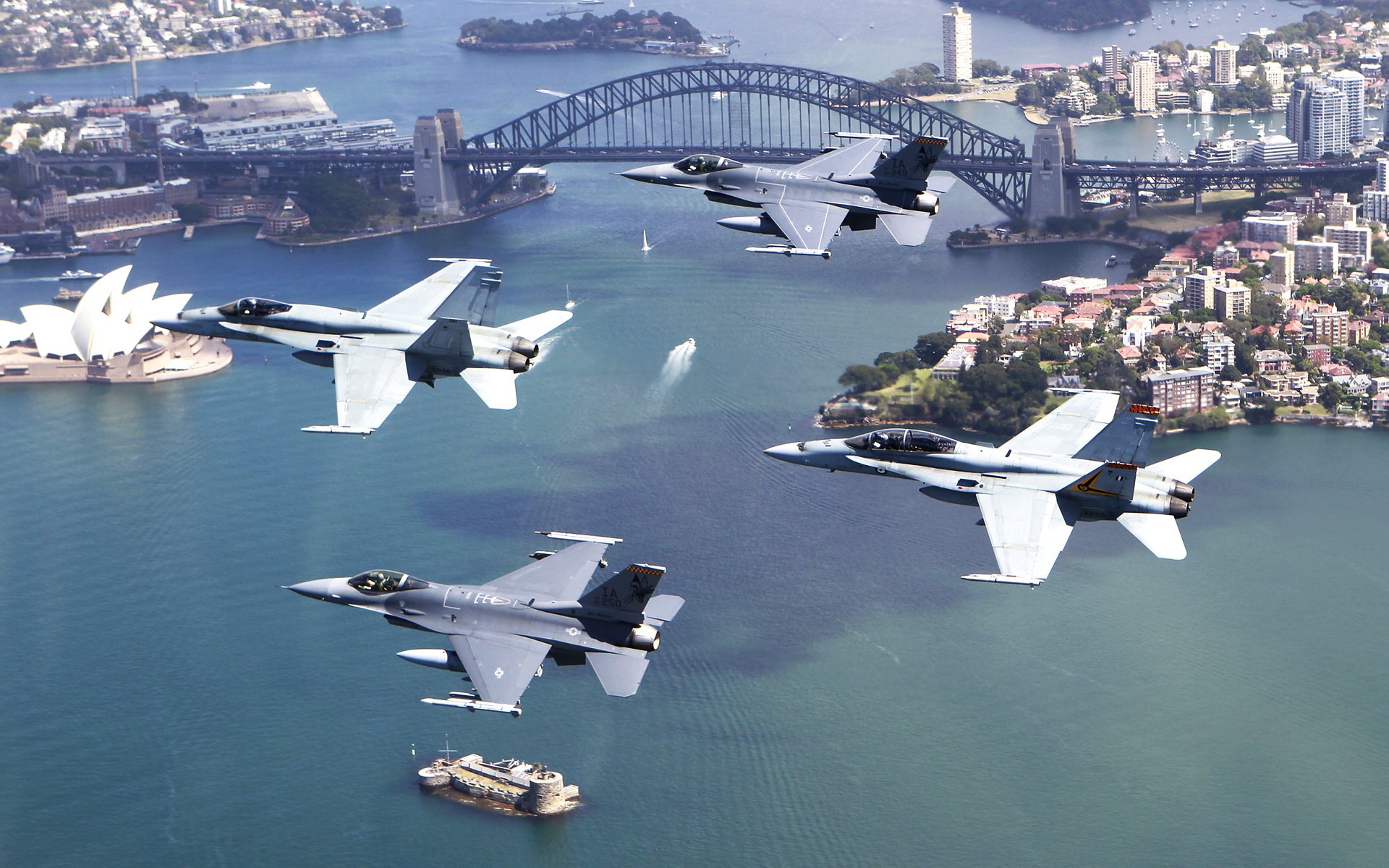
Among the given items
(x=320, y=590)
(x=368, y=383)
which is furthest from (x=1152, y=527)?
(x=320, y=590)

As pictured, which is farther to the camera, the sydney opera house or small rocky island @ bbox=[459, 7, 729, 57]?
small rocky island @ bbox=[459, 7, 729, 57]

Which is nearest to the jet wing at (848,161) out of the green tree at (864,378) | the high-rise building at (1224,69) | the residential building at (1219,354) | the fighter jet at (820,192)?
the fighter jet at (820,192)

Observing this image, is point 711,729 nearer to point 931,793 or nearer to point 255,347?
point 931,793

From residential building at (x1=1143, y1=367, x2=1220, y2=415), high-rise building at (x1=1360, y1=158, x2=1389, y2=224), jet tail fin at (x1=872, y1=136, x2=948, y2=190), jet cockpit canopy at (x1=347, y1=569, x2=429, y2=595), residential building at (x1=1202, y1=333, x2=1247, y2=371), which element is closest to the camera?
jet cockpit canopy at (x1=347, y1=569, x2=429, y2=595)

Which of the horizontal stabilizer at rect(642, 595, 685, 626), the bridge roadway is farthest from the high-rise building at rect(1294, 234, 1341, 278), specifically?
the horizontal stabilizer at rect(642, 595, 685, 626)

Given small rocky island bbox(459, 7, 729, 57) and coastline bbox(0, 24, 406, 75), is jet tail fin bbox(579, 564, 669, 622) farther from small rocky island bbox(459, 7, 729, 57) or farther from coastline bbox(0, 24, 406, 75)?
coastline bbox(0, 24, 406, 75)

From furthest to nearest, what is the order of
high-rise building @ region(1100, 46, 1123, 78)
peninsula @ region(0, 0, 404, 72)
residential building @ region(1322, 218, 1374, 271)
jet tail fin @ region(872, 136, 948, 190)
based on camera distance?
peninsula @ region(0, 0, 404, 72) < high-rise building @ region(1100, 46, 1123, 78) < residential building @ region(1322, 218, 1374, 271) < jet tail fin @ region(872, 136, 948, 190)

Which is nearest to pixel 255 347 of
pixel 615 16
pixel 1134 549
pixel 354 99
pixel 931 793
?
pixel 1134 549
